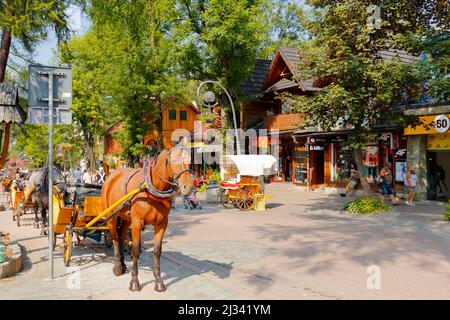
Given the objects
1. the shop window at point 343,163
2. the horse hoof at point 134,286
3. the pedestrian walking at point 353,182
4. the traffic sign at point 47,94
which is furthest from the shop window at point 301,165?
the horse hoof at point 134,286

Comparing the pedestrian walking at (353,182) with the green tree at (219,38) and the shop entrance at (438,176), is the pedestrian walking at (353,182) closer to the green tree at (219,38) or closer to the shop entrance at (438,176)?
the shop entrance at (438,176)

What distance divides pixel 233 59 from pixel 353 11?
11961mm

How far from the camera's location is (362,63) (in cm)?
1542

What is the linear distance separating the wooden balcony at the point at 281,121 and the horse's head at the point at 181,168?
23.7 meters

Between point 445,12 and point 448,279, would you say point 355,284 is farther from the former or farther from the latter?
point 445,12

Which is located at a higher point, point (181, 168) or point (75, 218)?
point (181, 168)

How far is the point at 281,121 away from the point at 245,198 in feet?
45.5

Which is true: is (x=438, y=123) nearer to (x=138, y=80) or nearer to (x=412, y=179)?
(x=412, y=179)

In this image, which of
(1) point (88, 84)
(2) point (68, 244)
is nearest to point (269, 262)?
(2) point (68, 244)

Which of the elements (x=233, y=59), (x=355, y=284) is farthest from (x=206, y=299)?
(x=233, y=59)

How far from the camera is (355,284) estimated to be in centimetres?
710

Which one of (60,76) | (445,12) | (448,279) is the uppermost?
(445,12)

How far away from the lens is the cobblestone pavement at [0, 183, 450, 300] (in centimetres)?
672

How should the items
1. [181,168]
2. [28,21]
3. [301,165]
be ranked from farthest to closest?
[301,165]
[28,21]
[181,168]
